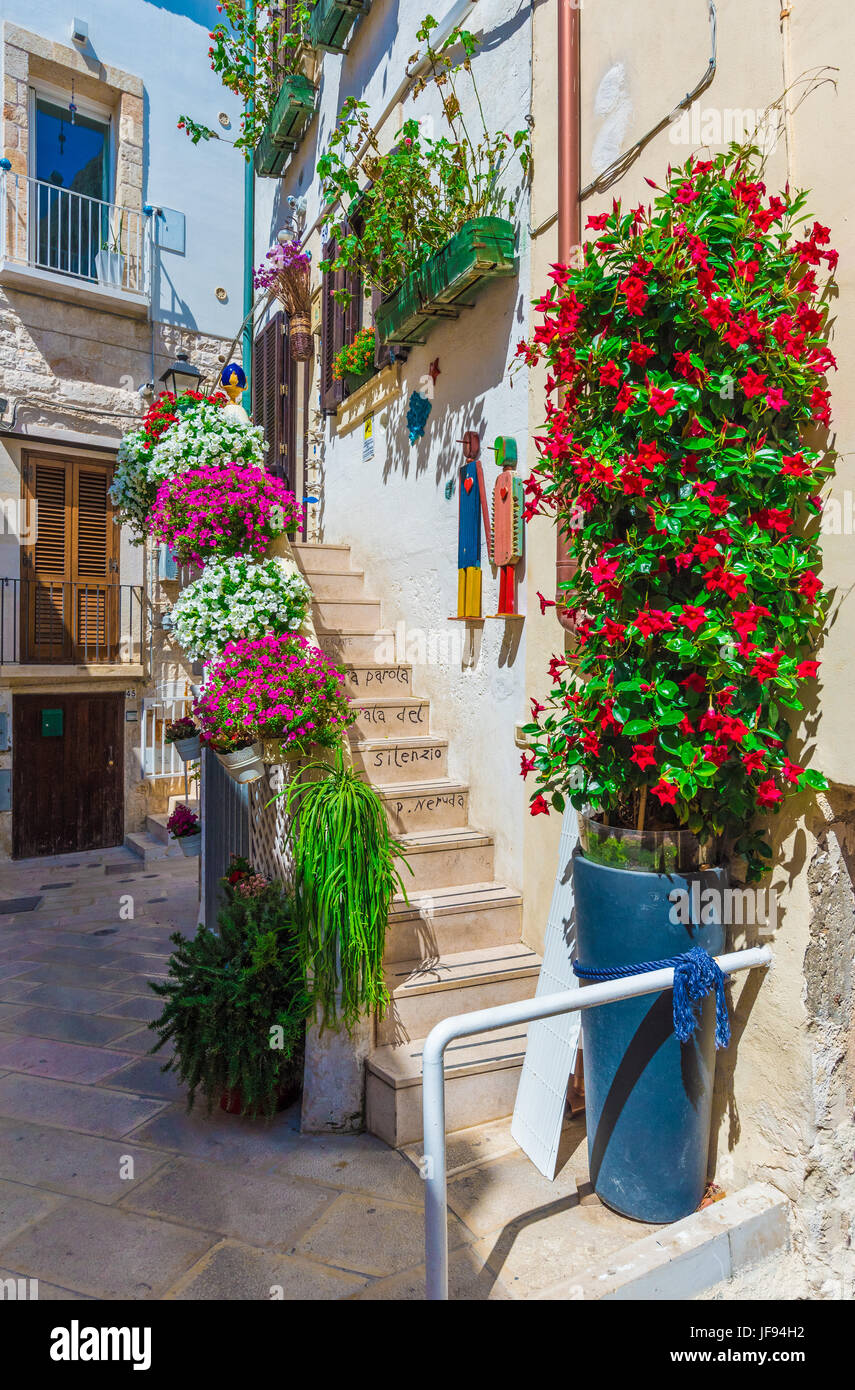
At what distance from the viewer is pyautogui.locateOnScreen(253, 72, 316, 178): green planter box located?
7.15m

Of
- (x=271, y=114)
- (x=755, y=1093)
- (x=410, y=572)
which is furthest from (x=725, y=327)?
(x=271, y=114)

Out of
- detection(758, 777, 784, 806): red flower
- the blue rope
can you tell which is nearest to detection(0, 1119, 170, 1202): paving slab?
the blue rope

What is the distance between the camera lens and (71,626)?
9.35m

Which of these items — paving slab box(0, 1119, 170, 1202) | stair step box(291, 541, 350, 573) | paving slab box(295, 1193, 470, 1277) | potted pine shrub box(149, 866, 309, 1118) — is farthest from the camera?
stair step box(291, 541, 350, 573)

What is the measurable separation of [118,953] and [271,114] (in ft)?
24.0

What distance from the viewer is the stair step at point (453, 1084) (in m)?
2.91

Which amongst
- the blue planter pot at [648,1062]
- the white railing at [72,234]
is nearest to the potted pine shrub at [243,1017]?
the blue planter pot at [648,1062]

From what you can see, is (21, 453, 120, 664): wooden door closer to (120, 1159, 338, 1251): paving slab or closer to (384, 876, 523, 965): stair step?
(384, 876, 523, 965): stair step

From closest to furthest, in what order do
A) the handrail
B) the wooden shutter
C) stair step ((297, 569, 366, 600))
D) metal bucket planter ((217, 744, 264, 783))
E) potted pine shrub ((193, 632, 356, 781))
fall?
1. the handrail
2. potted pine shrub ((193, 632, 356, 781))
3. metal bucket planter ((217, 744, 264, 783))
4. stair step ((297, 569, 366, 600))
5. the wooden shutter

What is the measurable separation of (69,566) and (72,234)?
3699 millimetres

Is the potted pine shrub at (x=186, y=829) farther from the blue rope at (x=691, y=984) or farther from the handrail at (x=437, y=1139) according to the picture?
the handrail at (x=437, y=1139)

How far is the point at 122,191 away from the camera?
966 cm

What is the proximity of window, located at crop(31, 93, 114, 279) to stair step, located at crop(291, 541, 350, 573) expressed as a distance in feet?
18.8

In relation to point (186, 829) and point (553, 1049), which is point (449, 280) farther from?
point (186, 829)
